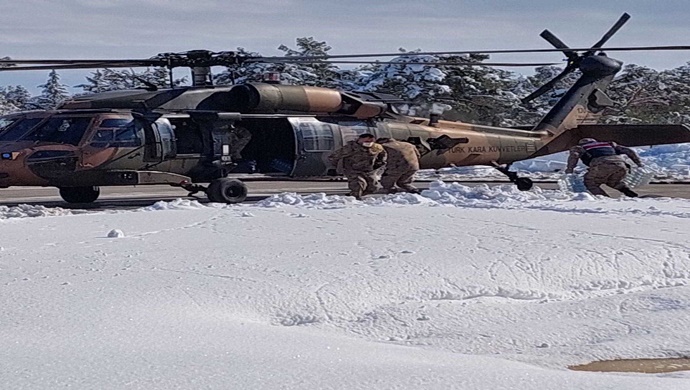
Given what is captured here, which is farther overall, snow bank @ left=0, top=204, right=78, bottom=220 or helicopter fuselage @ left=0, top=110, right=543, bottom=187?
helicopter fuselage @ left=0, top=110, right=543, bottom=187

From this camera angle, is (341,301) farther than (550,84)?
No

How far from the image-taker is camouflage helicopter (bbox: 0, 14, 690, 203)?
1426 cm

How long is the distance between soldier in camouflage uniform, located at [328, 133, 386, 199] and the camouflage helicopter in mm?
1426

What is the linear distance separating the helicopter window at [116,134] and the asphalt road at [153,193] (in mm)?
1099

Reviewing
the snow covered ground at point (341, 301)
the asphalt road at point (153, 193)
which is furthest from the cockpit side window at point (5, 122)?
the snow covered ground at point (341, 301)

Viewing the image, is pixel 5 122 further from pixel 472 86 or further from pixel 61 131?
pixel 472 86

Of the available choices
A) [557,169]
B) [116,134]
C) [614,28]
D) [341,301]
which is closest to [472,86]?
[557,169]

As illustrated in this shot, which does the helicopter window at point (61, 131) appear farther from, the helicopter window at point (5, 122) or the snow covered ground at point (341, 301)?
the snow covered ground at point (341, 301)

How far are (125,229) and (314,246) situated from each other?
2153 mm

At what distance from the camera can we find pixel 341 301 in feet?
19.9

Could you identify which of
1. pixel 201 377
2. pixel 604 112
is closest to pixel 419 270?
pixel 201 377

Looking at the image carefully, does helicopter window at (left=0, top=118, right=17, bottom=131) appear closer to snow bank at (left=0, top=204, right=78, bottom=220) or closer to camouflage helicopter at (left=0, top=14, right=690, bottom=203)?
camouflage helicopter at (left=0, top=14, right=690, bottom=203)

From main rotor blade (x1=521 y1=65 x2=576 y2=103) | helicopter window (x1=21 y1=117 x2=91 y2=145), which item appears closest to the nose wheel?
main rotor blade (x1=521 y1=65 x2=576 y2=103)

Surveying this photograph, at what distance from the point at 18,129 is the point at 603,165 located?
8.90 m
